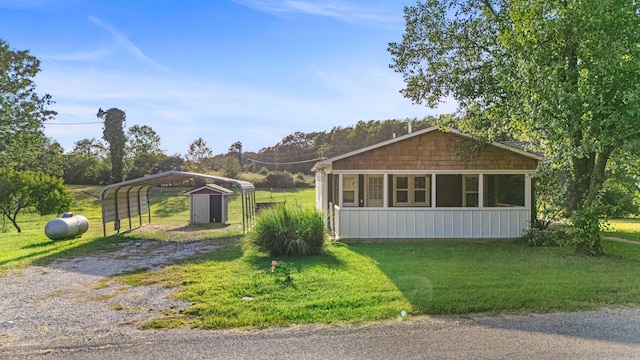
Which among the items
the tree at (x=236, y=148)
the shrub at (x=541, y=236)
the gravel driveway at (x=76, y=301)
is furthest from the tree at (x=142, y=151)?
the shrub at (x=541, y=236)

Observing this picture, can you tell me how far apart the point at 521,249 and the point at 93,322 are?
997 cm

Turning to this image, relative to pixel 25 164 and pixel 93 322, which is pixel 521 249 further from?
pixel 25 164

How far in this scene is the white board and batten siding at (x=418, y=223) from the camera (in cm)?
1292

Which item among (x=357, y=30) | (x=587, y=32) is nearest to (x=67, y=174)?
(x=357, y=30)

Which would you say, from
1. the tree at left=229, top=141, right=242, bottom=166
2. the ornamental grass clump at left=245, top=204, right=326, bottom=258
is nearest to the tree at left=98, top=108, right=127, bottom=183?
the tree at left=229, top=141, right=242, bottom=166

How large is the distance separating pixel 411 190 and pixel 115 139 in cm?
3371

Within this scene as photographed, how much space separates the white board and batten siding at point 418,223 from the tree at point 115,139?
106ft

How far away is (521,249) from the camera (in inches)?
452

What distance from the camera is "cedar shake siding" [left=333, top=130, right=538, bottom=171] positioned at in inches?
508

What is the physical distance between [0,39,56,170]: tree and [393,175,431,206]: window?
67.2 ft

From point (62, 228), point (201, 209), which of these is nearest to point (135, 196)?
point (201, 209)

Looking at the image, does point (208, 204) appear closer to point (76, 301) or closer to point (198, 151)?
point (76, 301)

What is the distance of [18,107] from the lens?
2470 centimetres

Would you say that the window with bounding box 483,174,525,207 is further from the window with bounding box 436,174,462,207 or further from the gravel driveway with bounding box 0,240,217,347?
the gravel driveway with bounding box 0,240,217,347
